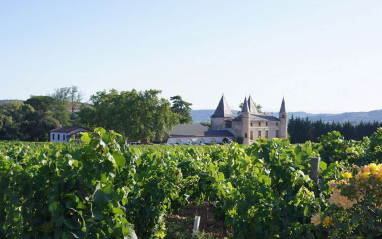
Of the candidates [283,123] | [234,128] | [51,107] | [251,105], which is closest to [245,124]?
[234,128]

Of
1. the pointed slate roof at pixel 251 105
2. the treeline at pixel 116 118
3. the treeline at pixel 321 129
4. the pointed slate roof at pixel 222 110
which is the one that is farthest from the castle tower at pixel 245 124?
the treeline at pixel 116 118

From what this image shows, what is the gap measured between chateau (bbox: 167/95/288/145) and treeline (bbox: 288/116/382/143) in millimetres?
2655

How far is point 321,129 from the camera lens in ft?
240

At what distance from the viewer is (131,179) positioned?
6320mm

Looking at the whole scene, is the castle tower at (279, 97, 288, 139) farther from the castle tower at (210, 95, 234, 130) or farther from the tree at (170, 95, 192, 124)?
the tree at (170, 95, 192, 124)

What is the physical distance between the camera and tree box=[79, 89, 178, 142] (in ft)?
164

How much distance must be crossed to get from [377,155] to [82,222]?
560 cm

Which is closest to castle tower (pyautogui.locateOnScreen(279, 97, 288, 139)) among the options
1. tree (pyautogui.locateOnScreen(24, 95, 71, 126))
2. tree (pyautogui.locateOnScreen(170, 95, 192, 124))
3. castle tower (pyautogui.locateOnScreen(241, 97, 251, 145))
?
castle tower (pyautogui.locateOnScreen(241, 97, 251, 145))

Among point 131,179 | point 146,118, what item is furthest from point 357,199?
point 146,118

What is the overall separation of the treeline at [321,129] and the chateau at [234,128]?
2.66m

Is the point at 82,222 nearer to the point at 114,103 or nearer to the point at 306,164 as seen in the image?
the point at 306,164

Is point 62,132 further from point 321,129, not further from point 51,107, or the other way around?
point 321,129

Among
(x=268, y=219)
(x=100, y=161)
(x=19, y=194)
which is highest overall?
(x=100, y=161)

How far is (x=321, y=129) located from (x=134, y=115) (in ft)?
127
